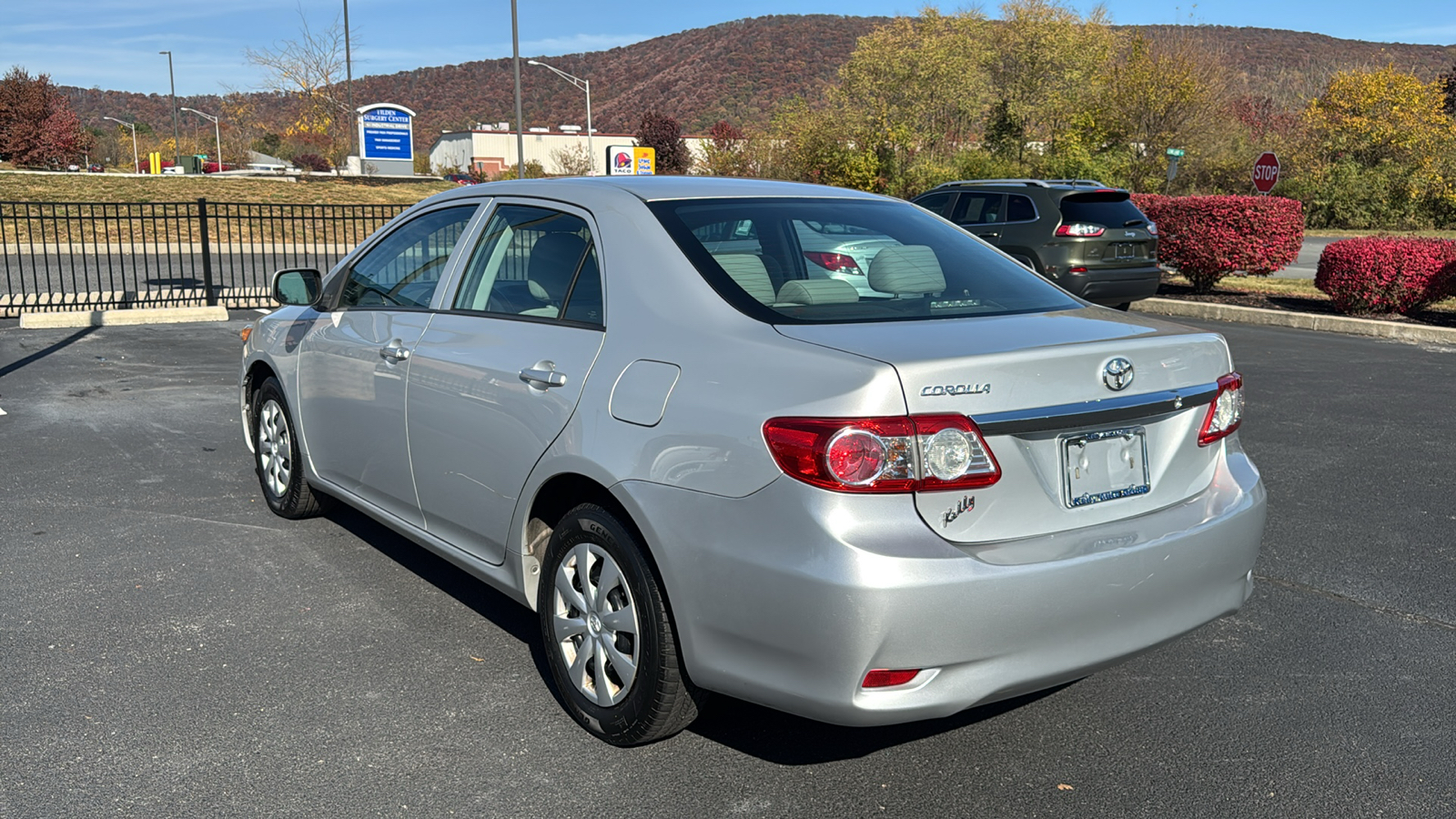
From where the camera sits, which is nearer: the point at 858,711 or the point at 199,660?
the point at 858,711

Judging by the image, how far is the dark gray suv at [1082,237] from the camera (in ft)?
45.0

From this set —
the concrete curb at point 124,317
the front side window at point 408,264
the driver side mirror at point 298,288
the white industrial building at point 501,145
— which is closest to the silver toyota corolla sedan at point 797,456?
the front side window at point 408,264

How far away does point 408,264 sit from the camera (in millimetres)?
4473

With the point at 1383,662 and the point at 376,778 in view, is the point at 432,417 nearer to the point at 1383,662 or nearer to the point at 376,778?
the point at 376,778

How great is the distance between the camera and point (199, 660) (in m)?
3.86

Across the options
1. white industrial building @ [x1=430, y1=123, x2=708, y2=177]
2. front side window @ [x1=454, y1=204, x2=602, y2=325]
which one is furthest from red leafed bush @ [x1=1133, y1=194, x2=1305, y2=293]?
white industrial building @ [x1=430, y1=123, x2=708, y2=177]

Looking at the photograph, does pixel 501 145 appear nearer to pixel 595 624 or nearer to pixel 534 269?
pixel 534 269

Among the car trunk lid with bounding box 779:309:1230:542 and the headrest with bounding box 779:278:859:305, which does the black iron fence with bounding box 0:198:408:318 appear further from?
the car trunk lid with bounding box 779:309:1230:542

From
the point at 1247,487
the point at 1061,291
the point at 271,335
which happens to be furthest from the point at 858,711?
the point at 271,335

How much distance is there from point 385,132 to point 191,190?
245 inches

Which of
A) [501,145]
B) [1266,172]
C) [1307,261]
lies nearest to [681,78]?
[501,145]

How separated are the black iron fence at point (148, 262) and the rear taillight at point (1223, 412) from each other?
1216 cm

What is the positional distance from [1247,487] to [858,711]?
4.73 ft

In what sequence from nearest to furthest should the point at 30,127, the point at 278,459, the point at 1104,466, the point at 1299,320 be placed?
1. the point at 1104,466
2. the point at 278,459
3. the point at 1299,320
4. the point at 30,127
